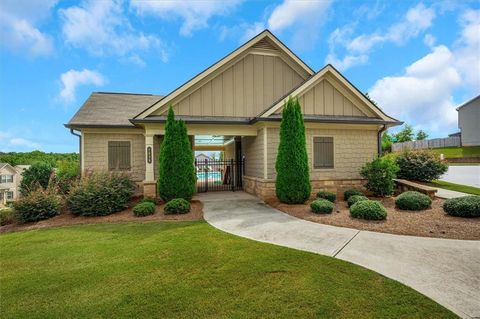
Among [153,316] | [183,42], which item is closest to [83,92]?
[183,42]

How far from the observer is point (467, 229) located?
586cm

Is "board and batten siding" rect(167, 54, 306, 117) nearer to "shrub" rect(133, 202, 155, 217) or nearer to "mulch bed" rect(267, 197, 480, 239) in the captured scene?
"shrub" rect(133, 202, 155, 217)

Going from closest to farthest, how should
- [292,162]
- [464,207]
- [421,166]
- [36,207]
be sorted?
[464,207] → [36,207] → [292,162] → [421,166]

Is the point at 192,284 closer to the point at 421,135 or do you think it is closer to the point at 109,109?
the point at 109,109

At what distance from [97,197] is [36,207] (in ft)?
6.32

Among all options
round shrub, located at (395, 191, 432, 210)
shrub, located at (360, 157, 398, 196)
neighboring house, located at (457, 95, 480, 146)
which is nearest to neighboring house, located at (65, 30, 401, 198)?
shrub, located at (360, 157, 398, 196)

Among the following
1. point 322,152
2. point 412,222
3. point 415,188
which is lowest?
point 412,222

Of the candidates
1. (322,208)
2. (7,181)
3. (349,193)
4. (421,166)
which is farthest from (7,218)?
(7,181)

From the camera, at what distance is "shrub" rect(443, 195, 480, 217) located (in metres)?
6.64

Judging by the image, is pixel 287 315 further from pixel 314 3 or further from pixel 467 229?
pixel 314 3

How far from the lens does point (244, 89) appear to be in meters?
11.8

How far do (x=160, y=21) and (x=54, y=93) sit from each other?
18.6ft

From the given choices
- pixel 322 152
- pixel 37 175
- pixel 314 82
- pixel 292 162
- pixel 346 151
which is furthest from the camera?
pixel 37 175

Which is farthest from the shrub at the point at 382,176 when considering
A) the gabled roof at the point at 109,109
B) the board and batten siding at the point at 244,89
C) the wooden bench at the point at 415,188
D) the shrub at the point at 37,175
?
the shrub at the point at 37,175
